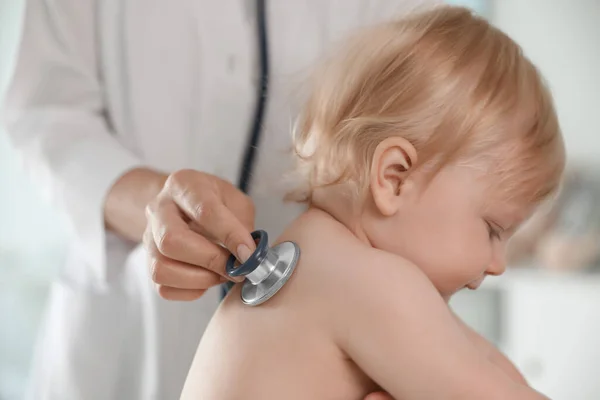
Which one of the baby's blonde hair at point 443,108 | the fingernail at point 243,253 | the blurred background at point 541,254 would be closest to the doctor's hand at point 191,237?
the fingernail at point 243,253

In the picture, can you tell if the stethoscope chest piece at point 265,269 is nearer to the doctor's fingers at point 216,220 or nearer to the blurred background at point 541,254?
the doctor's fingers at point 216,220

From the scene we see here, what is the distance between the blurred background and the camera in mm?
1898

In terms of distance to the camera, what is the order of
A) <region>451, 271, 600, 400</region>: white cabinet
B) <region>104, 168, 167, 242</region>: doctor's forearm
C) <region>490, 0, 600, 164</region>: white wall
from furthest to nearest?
1. <region>490, 0, 600, 164</region>: white wall
2. <region>451, 271, 600, 400</region>: white cabinet
3. <region>104, 168, 167, 242</region>: doctor's forearm

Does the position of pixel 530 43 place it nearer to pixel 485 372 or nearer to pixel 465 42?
pixel 465 42

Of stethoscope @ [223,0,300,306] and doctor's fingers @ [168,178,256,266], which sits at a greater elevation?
doctor's fingers @ [168,178,256,266]

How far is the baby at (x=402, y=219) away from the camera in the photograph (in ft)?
1.93

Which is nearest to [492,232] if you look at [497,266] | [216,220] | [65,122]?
[497,266]

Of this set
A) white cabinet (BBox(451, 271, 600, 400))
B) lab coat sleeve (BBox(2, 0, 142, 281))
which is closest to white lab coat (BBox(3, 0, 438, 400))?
lab coat sleeve (BBox(2, 0, 142, 281))

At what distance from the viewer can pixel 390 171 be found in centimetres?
65

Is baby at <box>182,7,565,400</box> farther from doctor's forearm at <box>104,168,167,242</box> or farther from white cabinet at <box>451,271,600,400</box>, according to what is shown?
white cabinet at <box>451,271,600,400</box>

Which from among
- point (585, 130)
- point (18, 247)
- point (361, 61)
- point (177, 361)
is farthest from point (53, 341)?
point (585, 130)

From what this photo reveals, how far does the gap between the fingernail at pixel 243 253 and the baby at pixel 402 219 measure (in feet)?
0.15

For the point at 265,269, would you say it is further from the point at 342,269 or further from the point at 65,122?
the point at 65,122

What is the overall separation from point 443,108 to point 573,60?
5.58 ft
